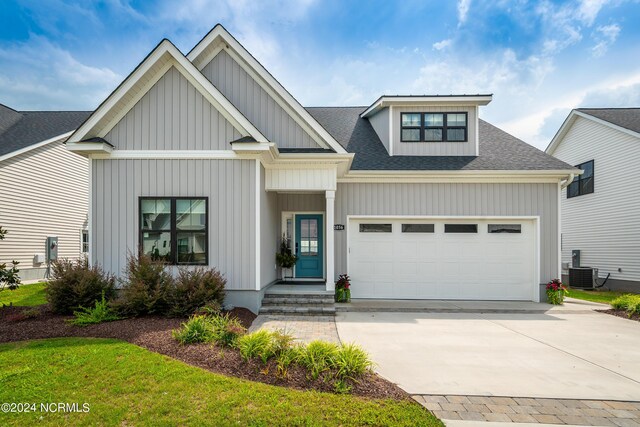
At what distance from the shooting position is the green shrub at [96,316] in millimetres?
5862

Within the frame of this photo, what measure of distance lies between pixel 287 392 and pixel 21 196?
585 inches

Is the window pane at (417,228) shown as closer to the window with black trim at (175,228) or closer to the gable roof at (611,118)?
the window with black trim at (175,228)

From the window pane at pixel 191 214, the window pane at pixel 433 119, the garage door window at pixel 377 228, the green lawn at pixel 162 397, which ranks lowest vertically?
the green lawn at pixel 162 397

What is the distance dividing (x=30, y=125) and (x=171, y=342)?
15918 millimetres

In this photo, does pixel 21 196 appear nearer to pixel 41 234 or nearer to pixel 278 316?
pixel 41 234

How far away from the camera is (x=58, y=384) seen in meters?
3.73

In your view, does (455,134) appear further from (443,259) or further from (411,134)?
(443,259)

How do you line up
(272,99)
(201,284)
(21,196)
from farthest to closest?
(21,196) < (272,99) < (201,284)

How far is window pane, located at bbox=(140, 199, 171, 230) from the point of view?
7.64 m

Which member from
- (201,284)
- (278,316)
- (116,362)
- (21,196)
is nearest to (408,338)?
(278,316)

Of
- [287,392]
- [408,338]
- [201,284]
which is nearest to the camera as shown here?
[287,392]

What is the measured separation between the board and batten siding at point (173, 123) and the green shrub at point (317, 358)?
16.9 ft

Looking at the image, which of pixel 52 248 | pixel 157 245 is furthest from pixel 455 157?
pixel 52 248

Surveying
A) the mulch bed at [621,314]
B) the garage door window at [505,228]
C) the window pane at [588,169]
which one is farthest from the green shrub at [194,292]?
the window pane at [588,169]
